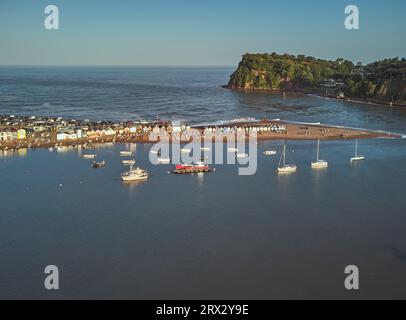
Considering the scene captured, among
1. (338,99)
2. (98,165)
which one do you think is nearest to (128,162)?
(98,165)

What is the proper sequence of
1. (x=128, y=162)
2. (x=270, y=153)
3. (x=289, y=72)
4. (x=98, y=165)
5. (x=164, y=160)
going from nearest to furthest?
1. (x=98, y=165)
2. (x=128, y=162)
3. (x=164, y=160)
4. (x=270, y=153)
5. (x=289, y=72)

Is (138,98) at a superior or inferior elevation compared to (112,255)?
superior

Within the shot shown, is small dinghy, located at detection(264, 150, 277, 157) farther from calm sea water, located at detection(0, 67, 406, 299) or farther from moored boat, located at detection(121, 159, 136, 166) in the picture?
moored boat, located at detection(121, 159, 136, 166)

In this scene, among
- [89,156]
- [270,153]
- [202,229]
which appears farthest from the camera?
[270,153]

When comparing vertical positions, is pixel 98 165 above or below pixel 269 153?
below

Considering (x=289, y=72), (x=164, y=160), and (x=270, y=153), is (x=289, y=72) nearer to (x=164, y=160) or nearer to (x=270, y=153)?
(x=270, y=153)

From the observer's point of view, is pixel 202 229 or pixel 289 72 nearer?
pixel 202 229

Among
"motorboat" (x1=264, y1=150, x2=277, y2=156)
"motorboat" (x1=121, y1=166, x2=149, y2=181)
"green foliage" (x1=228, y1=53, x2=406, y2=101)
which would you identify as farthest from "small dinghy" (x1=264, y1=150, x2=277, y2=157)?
"green foliage" (x1=228, y1=53, x2=406, y2=101)
